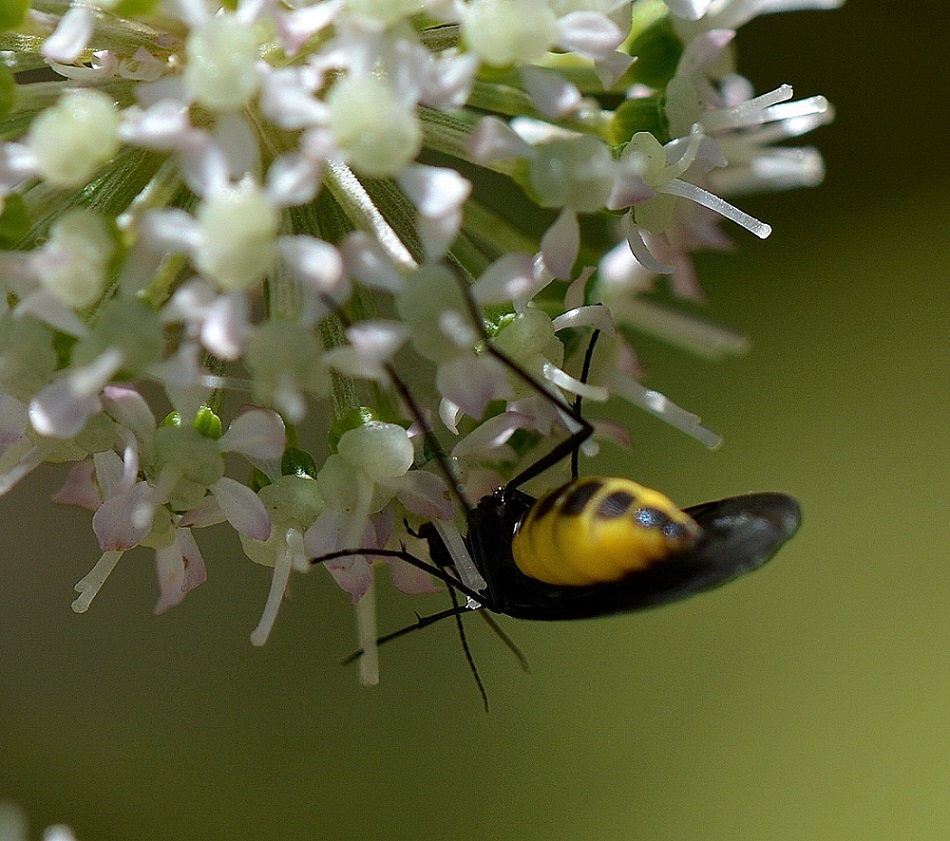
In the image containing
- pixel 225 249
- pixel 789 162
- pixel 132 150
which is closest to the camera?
pixel 225 249

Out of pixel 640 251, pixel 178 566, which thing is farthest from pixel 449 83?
pixel 178 566

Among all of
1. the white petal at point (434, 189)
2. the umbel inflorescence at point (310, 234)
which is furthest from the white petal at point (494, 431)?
the white petal at point (434, 189)

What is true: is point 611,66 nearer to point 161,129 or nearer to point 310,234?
point 310,234

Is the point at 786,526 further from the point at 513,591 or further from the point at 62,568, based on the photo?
the point at 62,568

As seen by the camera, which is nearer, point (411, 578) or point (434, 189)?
point (434, 189)

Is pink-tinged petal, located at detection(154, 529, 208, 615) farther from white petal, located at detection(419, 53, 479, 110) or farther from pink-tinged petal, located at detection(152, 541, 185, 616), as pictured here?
white petal, located at detection(419, 53, 479, 110)

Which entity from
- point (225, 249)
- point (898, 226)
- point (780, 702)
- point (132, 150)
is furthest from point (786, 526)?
point (898, 226)
